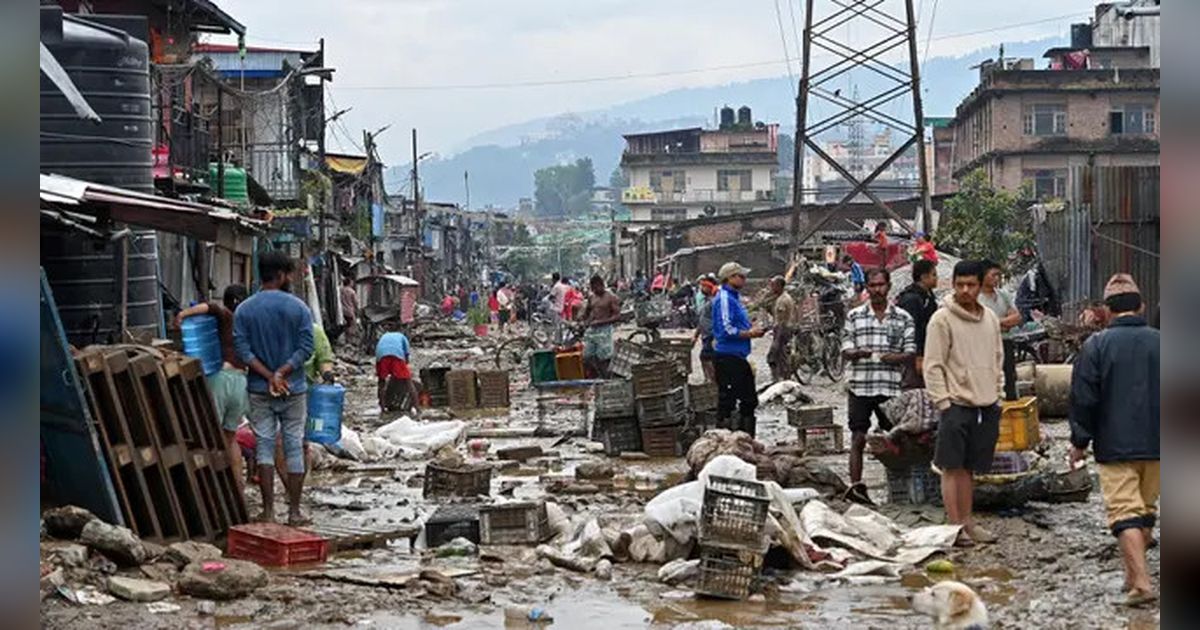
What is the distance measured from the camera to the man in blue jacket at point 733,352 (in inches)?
575

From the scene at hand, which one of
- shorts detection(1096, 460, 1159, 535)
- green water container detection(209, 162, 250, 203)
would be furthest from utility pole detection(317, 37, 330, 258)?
shorts detection(1096, 460, 1159, 535)

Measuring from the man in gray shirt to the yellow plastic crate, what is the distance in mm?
643

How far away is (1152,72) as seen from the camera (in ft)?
191

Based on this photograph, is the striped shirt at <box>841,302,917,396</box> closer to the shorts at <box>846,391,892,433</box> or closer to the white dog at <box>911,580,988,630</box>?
the shorts at <box>846,391,892,433</box>

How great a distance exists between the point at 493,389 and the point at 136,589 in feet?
49.0

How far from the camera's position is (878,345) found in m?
11.7

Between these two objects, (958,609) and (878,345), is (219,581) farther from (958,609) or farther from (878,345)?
(878,345)

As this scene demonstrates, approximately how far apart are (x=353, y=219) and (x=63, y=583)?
4985cm

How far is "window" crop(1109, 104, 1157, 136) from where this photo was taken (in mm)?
59219

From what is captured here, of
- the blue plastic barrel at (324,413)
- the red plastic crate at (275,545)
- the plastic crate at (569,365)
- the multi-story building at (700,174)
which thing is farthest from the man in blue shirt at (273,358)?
the multi-story building at (700,174)

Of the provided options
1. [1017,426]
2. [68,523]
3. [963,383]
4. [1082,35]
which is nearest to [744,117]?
[1082,35]

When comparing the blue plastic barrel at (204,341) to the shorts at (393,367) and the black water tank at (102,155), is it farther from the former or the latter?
the shorts at (393,367)

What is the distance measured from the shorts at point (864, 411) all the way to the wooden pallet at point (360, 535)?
345cm
